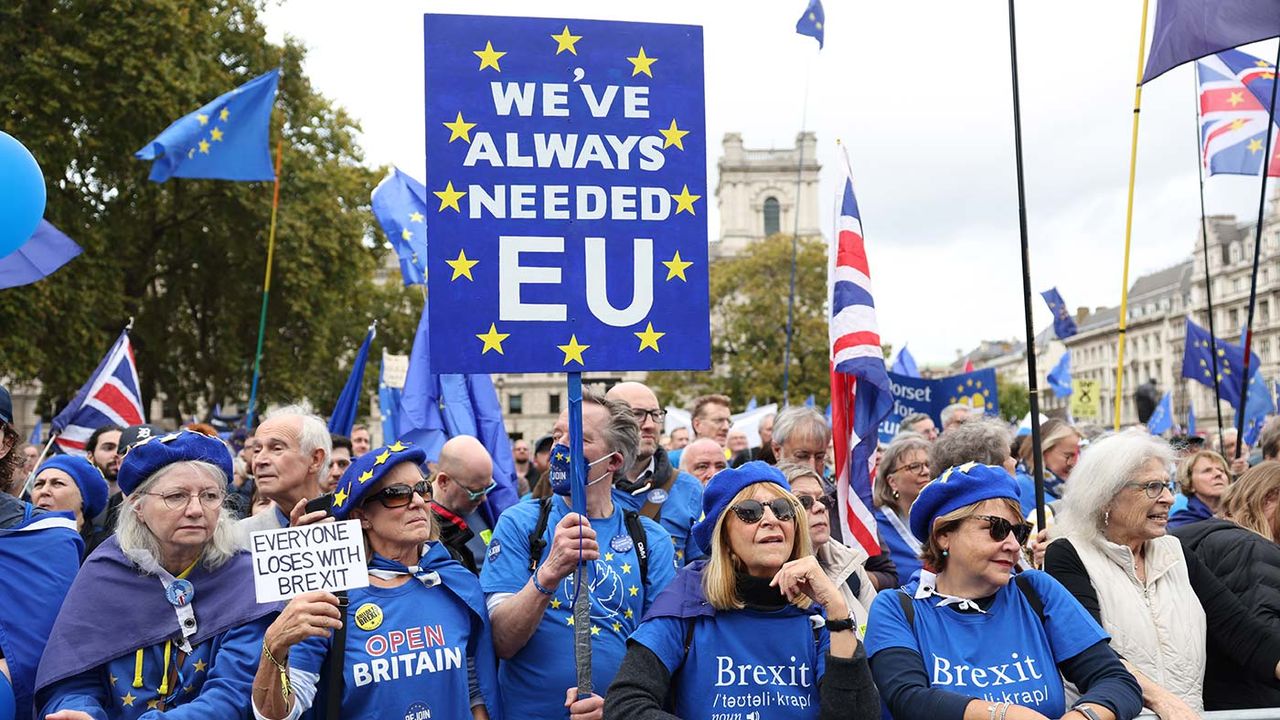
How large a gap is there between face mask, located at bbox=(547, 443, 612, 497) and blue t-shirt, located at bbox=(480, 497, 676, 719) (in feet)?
0.25

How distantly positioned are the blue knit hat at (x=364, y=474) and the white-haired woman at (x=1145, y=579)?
91.6 inches

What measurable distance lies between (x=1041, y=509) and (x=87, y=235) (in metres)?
20.8

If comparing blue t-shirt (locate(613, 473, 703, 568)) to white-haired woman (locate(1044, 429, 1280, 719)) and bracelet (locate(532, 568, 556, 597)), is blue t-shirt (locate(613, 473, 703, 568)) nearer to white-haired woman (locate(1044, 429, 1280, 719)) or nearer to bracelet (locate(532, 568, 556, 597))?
bracelet (locate(532, 568, 556, 597))

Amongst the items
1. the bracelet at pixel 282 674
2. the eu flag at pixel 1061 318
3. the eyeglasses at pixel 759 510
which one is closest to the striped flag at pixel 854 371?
the eyeglasses at pixel 759 510

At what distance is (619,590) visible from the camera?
435 cm

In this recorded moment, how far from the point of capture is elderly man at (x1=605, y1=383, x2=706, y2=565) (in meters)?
5.28

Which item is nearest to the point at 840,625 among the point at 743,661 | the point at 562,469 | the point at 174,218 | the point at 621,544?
the point at 743,661

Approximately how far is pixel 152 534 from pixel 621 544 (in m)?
1.60

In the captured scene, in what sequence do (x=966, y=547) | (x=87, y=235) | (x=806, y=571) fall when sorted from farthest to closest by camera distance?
(x=87, y=235), (x=966, y=547), (x=806, y=571)

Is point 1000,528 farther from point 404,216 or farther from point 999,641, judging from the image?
point 404,216

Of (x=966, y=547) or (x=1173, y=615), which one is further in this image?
(x=1173, y=615)

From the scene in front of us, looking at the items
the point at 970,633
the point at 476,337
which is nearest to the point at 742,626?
the point at 970,633

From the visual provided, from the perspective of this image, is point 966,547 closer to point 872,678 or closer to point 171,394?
point 872,678

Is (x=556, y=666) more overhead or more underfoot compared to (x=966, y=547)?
more underfoot
